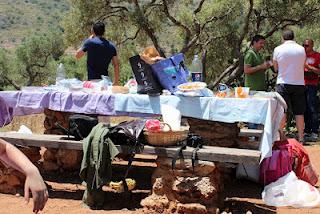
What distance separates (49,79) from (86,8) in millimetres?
16156

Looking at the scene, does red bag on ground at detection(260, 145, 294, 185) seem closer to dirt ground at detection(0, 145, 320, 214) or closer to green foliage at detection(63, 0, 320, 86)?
dirt ground at detection(0, 145, 320, 214)

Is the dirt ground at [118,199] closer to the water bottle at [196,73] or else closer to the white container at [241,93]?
the white container at [241,93]

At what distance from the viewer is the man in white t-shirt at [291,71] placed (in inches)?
311

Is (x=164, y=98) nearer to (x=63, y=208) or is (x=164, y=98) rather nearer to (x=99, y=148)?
(x=99, y=148)

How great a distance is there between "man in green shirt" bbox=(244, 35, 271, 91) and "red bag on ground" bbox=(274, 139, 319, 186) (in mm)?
2020

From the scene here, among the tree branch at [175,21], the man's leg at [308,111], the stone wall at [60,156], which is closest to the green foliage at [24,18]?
the tree branch at [175,21]

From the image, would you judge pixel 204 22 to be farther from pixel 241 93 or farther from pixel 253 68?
pixel 241 93

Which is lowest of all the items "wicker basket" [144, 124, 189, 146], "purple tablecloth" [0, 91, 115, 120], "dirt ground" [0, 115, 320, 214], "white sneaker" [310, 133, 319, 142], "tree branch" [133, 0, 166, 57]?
"white sneaker" [310, 133, 319, 142]

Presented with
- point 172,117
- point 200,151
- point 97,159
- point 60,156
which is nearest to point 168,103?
point 172,117

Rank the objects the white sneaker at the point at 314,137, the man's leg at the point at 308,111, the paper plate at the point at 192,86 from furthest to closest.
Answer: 1. the man's leg at the point at 308,111
2. the white sneaker at the point at 314,137
3. the paper plate at the point at 192,86

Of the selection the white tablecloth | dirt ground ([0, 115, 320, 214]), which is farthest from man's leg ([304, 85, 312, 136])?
the white tablecloth

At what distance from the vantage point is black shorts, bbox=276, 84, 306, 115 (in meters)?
8.23

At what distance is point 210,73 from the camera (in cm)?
1895

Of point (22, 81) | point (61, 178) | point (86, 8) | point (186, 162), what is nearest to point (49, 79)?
point (22, 81)
